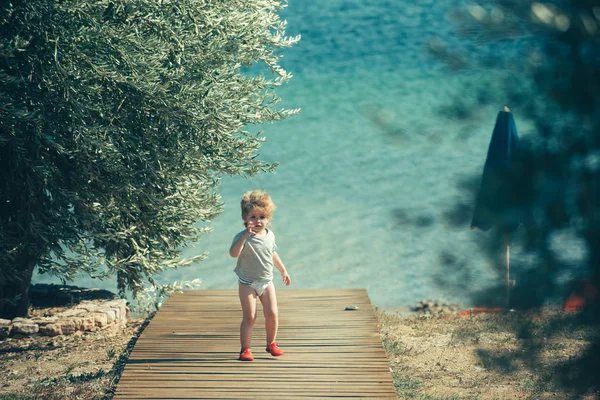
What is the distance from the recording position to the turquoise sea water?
125 inches

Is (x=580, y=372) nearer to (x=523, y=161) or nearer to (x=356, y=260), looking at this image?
(x=523, y=161)

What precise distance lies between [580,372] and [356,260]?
18597 mm

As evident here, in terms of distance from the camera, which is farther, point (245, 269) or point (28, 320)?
point (28, 320)

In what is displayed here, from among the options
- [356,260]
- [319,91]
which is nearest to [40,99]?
[356,260]

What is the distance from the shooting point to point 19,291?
10.1 m

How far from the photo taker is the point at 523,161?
2.97 metres

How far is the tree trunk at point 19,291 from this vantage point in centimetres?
988

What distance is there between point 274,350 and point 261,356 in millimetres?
163

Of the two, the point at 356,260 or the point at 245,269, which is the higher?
the point at 245,269

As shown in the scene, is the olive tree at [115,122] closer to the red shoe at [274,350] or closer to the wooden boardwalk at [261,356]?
the wooden boardwalk at [261,356]

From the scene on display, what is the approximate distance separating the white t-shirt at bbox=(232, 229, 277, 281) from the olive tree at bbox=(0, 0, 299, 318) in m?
1.96

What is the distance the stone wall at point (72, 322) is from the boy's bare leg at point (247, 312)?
10.9ft

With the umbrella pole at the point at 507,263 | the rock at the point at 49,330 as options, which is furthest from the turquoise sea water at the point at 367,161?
the rock at the point at 49,330

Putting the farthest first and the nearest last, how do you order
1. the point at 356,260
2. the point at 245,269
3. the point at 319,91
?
the point at 319,91 → the point at 356,260 → the point at 245,269
